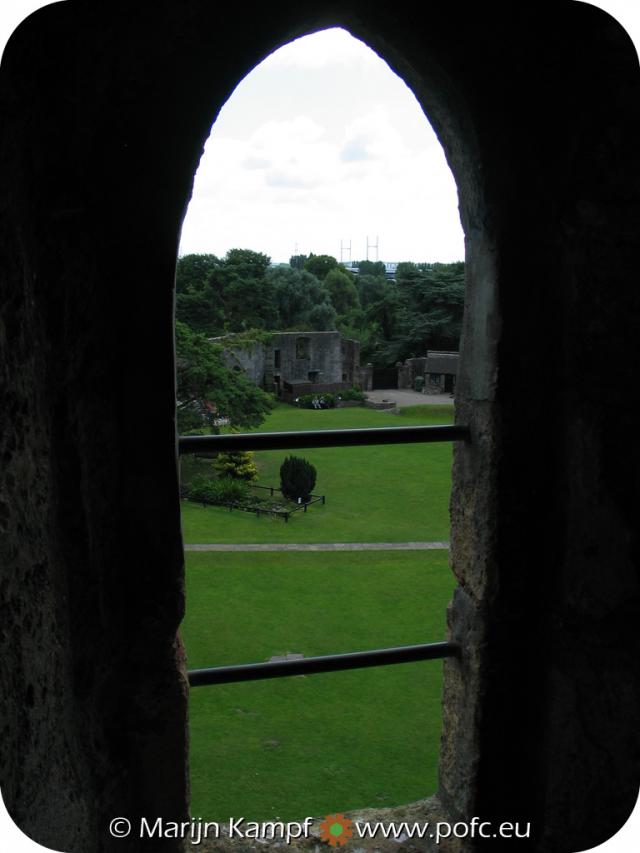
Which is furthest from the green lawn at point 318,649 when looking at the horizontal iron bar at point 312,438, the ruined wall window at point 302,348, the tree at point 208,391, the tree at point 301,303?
the tree at point 301,303

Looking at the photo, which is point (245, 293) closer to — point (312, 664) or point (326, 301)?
point (326, 301)

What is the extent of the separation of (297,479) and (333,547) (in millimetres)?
2890

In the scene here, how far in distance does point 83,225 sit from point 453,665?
1134mm

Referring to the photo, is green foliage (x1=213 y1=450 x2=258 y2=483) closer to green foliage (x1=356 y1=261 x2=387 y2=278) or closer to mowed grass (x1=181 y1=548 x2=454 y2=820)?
mowed grass (x1=181 y1=548 x2=454 y2=820)

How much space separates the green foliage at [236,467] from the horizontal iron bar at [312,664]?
13265 mm

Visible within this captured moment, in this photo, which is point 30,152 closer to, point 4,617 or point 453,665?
point 4,617

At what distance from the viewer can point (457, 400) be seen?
1723 mm

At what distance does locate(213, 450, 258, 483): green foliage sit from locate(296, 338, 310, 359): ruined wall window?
8.30 m

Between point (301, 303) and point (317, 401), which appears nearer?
point (317, 401)

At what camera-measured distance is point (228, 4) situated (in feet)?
4.33

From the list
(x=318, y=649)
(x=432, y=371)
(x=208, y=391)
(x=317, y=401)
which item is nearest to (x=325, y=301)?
(x=317, y=401)

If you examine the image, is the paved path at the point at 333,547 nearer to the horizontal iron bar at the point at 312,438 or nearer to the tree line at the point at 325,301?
the tree line at the point at 325,301

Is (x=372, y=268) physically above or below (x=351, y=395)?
above

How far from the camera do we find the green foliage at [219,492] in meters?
14.1
